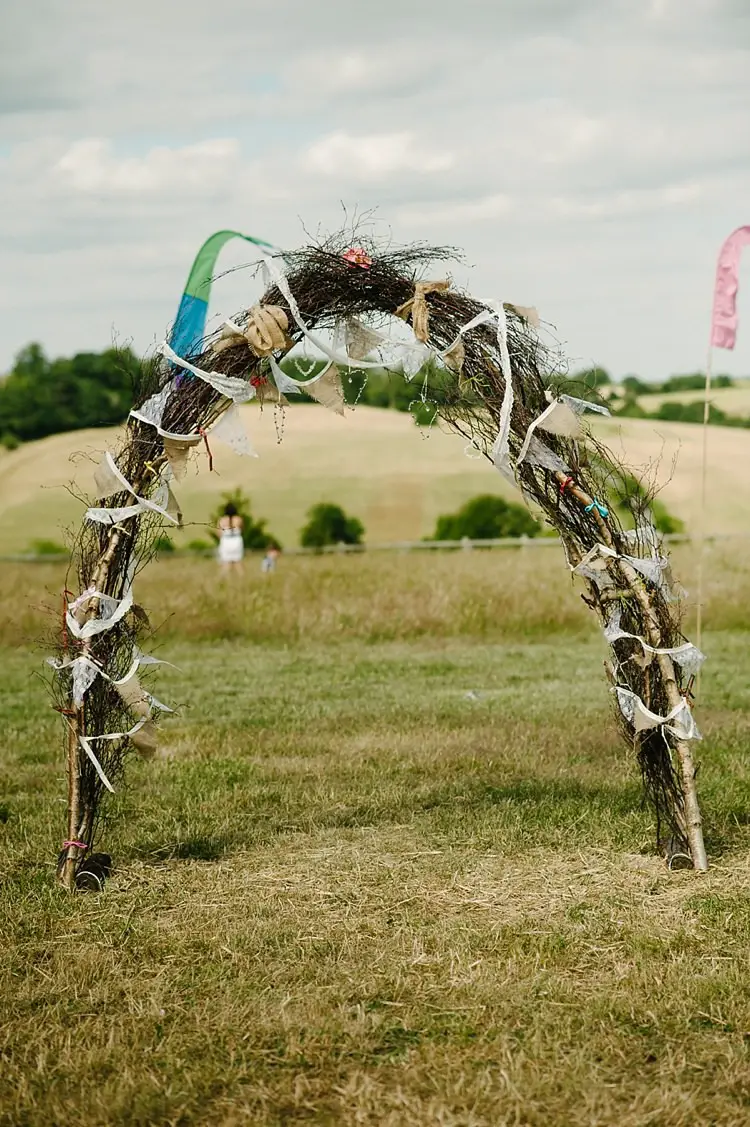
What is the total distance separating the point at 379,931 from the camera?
5.77 metres

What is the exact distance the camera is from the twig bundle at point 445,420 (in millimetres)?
6160

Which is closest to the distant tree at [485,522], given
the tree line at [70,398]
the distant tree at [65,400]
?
the tree line at [70,398]

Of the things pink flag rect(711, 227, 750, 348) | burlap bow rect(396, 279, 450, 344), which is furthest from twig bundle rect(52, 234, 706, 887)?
pink flag rect(711, 227, 750, 348)

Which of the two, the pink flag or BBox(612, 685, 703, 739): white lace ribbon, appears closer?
BBox(612, 685, 703, 739): white lace ribbon

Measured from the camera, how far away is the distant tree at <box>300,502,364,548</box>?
123 ft

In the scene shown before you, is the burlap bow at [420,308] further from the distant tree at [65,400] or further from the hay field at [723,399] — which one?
the hay field at [723,399]

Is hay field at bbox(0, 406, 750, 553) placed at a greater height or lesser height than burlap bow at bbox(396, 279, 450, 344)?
lesser

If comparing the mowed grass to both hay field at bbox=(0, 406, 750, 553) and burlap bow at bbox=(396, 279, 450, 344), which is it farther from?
hay field at bbox=(0, 406, 750, 553)

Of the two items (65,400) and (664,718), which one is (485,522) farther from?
(664,718)

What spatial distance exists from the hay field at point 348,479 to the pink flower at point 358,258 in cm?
3440

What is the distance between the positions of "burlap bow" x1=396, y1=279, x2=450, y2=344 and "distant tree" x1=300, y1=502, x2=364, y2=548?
1193 inches

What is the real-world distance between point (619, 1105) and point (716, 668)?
35.7ft

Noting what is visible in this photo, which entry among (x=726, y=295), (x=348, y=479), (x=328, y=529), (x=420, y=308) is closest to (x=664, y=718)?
(x=420, y=308)

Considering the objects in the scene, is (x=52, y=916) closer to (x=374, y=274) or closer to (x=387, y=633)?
(x=374, y=274)
